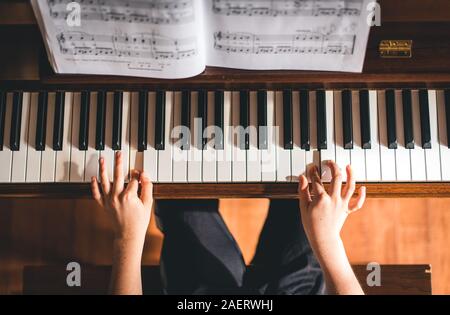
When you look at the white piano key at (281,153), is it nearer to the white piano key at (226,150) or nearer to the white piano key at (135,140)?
the white piano key at (226,150)

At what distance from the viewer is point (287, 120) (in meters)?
1.51

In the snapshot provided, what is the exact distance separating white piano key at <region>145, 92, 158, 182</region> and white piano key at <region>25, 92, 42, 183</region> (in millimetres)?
299

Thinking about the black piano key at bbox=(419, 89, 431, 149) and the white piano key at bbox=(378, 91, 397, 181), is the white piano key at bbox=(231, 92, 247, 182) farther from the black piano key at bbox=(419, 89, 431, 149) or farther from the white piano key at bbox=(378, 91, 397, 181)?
the black piano key at bbox=(419, 89, 431, 149)

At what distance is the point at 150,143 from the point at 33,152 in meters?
0.38

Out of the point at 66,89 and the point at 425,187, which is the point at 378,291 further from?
the point at 66,89

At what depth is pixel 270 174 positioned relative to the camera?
1.50 metres

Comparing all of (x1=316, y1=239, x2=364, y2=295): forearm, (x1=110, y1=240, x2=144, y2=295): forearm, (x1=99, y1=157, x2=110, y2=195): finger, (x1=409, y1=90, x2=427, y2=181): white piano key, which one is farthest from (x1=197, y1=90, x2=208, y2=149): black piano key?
(x1=409, y1=90, x2=427, y2=181): white piano key

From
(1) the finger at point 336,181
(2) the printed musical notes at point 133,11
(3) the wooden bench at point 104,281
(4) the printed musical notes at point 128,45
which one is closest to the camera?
(2) the printed musical notes at point 133,11

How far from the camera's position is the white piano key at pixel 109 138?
1513 mm

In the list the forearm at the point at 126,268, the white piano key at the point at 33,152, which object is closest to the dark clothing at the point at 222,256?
the forearm at the point at 126,268

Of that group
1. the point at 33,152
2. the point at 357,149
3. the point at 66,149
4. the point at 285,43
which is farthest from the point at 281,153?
the point at 33,152

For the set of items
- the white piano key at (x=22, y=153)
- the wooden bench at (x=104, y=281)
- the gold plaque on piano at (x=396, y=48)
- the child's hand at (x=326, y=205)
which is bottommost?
the wooden bench at (x=104, y=281)

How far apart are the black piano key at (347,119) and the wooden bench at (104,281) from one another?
1.79 feet
